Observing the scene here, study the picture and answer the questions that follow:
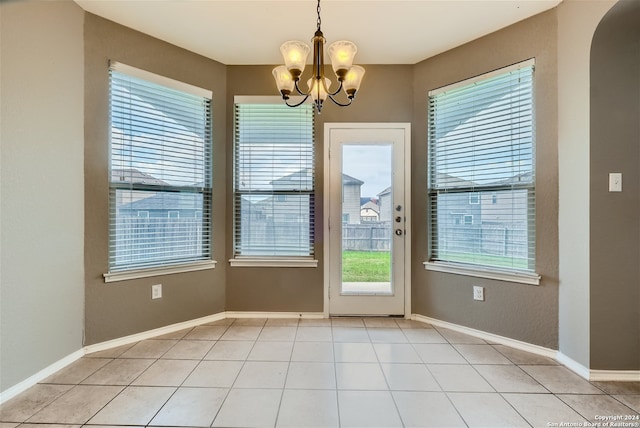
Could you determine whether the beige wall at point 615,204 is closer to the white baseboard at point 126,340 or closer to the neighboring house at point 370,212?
the neighboring house at point 370,212

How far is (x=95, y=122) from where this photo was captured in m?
2.35

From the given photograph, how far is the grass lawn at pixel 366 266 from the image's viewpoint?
10.1 feet

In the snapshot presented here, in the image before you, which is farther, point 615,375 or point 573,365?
point 573,365

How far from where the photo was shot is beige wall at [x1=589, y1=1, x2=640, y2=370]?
194cm

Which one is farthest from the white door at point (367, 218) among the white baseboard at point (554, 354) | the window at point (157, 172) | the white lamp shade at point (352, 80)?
the window at point (157, 172)

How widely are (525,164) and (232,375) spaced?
272cm

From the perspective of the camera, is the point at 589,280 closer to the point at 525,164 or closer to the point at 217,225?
the point at 525,164

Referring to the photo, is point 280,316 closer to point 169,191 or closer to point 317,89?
point 169,191

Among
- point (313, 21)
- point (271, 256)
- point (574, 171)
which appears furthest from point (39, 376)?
point (574, 171)

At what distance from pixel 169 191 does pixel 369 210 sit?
1.93 m

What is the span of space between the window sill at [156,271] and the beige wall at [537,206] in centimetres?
210

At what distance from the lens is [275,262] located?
3066 mm

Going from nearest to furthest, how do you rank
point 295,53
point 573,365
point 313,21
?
point 295,53, point 573,365, point 313,21

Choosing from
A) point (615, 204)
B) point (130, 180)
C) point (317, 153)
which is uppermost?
point (317, 153)
